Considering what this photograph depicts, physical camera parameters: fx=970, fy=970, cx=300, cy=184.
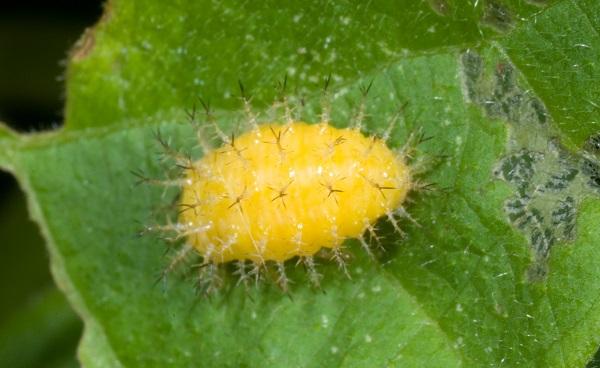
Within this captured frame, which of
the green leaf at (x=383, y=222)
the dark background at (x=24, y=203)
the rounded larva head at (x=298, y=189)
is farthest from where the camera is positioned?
the dark background at (x=24, y=203)

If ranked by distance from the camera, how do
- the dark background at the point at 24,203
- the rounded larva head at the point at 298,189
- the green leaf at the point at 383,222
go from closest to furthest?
the green leaf at the point at 383,222, the rounded larva head at the point at 298,189, the dark background at the point at 24,203

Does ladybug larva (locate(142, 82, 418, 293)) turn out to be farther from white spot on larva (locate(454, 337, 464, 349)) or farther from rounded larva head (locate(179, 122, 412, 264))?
white spot on larva (locate(454, 337, 464, 349))

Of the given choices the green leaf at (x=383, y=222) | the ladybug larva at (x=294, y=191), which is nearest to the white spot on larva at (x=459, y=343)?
the green leaf at (x=383, y=222)

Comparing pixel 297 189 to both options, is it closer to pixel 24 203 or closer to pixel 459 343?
pixel 459 343

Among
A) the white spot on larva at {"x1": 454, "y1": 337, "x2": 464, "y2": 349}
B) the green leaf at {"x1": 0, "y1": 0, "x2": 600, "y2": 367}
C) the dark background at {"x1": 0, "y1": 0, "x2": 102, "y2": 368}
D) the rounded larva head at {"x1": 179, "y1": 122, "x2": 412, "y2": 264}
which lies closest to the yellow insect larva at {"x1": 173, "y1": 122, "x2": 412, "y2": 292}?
the rounded larva head at {"x1": 179, "y1": 122, "x2": 412, "y2": 264}

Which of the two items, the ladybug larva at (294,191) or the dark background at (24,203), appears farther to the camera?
the dark background at (24,203)

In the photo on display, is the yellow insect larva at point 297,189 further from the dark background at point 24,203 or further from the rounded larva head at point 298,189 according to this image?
the dark background at point 24,203
